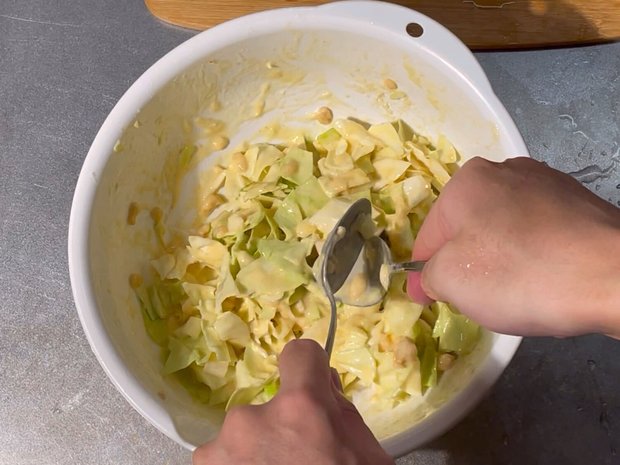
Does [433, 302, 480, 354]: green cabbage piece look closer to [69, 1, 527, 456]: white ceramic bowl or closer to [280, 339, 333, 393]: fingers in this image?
[69, 1, 527, 456]: white ceramic bowl

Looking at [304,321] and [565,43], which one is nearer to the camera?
[304,321]

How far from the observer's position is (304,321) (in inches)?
40.0

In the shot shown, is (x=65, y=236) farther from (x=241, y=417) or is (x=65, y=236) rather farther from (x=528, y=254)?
(x=528, y=254)

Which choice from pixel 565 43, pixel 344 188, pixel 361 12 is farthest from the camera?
pixel 565 43

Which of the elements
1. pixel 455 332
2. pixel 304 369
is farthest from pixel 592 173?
pixel 304 369

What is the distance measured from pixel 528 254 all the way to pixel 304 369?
26cm

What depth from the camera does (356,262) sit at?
3.09 feet

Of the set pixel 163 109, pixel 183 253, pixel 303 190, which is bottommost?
pixel 183 253

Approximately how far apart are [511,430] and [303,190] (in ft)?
1.62

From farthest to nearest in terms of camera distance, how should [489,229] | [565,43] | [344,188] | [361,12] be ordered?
[565,43] < [344,188] < [361,12] < [489,229]

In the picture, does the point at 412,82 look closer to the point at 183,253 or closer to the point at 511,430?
the point at 183,253

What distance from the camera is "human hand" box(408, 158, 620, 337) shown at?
648mm

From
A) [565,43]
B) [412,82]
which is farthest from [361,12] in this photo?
[565,43]

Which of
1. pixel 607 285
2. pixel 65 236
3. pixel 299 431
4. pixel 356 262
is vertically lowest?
pixel 65 236
